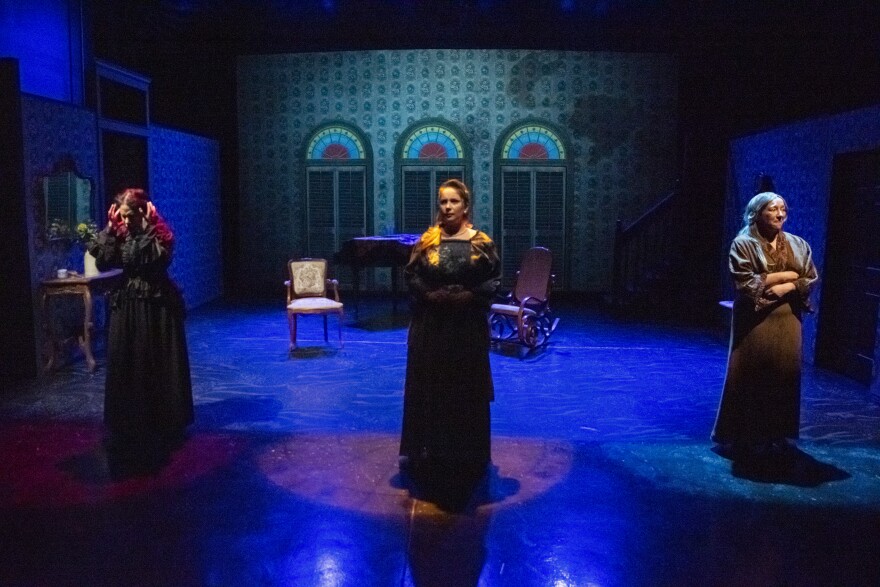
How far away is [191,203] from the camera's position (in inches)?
419

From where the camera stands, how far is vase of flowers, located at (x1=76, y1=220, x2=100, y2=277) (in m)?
6.75

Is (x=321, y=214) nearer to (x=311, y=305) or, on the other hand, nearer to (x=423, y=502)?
(x=311, y=305)

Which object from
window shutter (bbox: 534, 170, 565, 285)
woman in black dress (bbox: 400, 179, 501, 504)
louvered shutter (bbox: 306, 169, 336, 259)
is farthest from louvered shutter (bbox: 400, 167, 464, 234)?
woman in black dress (bbox: 400, 179, 501, 504)

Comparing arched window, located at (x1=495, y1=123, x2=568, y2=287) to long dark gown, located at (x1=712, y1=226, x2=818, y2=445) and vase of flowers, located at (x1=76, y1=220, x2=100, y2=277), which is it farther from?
long dark gown, located at (x1=712, y1=226, x2=818, y2=445)

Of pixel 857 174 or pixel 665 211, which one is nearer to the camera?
pixel 857 174

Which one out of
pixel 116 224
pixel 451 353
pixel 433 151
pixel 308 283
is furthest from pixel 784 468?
pixel 433 151

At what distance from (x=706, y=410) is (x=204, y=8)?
26.8 feet

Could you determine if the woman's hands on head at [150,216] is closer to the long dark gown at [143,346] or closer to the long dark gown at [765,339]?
the long dark gown at [143,346]

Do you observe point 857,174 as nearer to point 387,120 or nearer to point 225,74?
point 387,120

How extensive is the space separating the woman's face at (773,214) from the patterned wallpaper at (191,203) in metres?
7.19

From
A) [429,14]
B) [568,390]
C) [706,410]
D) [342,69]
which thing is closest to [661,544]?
[706,410]

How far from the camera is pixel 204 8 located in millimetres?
10055

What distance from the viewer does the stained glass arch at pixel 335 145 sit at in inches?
470

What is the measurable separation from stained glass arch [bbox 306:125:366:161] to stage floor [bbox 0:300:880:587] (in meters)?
6.13
